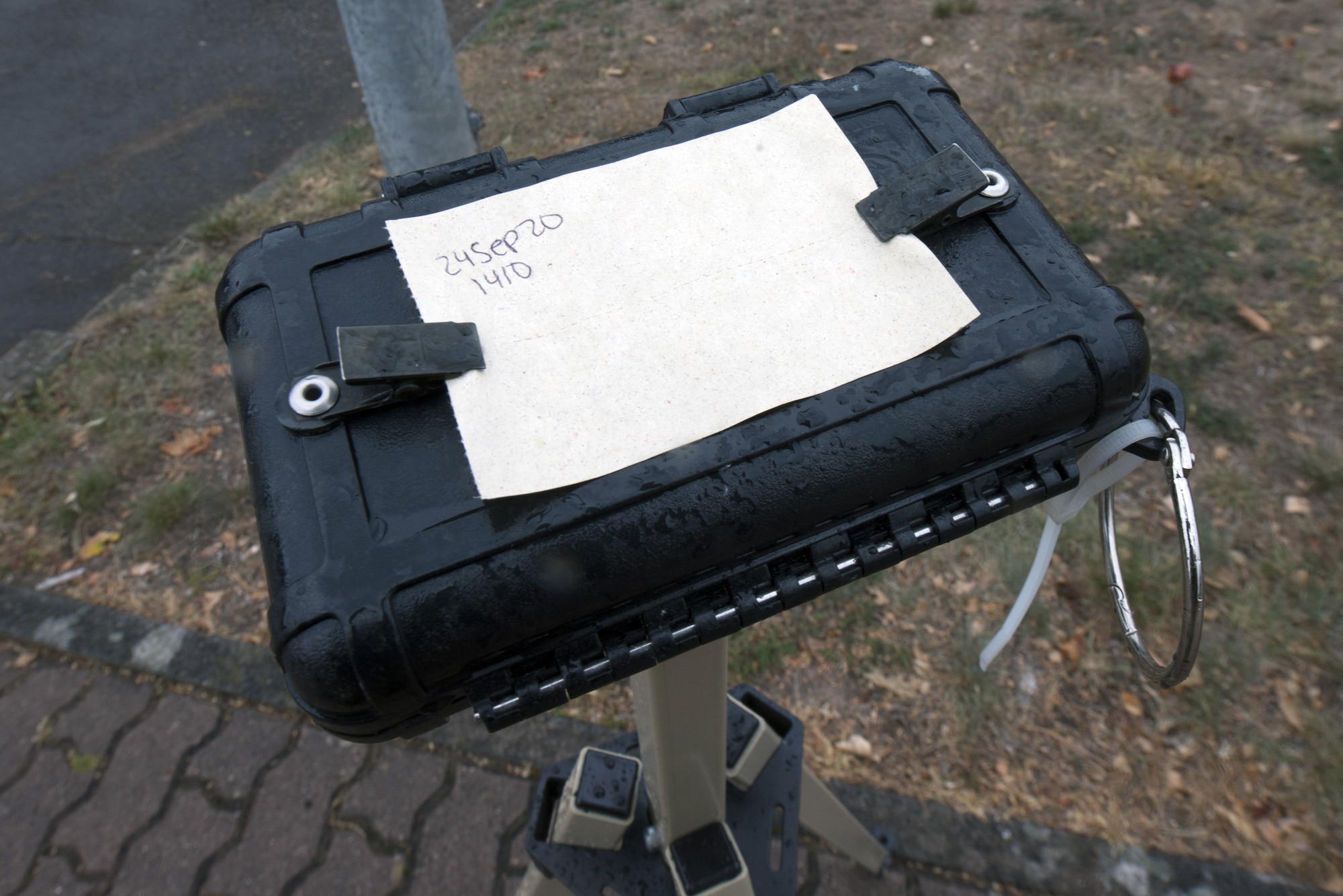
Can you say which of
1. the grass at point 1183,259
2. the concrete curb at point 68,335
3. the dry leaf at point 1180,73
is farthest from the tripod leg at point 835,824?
the dry leaf at point 1180,73

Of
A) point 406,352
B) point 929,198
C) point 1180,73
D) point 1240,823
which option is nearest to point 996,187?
point 929,198

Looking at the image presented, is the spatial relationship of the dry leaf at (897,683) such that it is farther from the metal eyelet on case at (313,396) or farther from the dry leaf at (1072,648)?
the metal eyelet on case at (313,396)

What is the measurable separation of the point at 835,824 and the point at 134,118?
546cm

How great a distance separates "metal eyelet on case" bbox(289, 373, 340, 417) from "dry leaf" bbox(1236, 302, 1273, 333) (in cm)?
322

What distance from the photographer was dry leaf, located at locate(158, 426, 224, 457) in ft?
9.37

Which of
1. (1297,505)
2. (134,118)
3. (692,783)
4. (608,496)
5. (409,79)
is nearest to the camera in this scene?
(608,496)

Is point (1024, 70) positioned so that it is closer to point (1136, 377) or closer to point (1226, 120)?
point (1226, 120)

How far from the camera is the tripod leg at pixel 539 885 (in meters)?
1.54

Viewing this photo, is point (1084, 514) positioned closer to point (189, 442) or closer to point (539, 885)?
point (539, 885)

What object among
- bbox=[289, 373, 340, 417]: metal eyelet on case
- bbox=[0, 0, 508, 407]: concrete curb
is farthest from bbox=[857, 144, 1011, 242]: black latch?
bbox=[0, 0, 508, 407]: concrete curb

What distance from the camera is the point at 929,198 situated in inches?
31.9

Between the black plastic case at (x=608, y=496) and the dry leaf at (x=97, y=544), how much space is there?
2304 millimetres

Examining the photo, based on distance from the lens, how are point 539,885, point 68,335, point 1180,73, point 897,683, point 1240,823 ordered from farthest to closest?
point 1180,73
point 68,335
point 897,683
point 1240,823
point 539,885

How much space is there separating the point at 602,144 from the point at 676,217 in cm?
20
